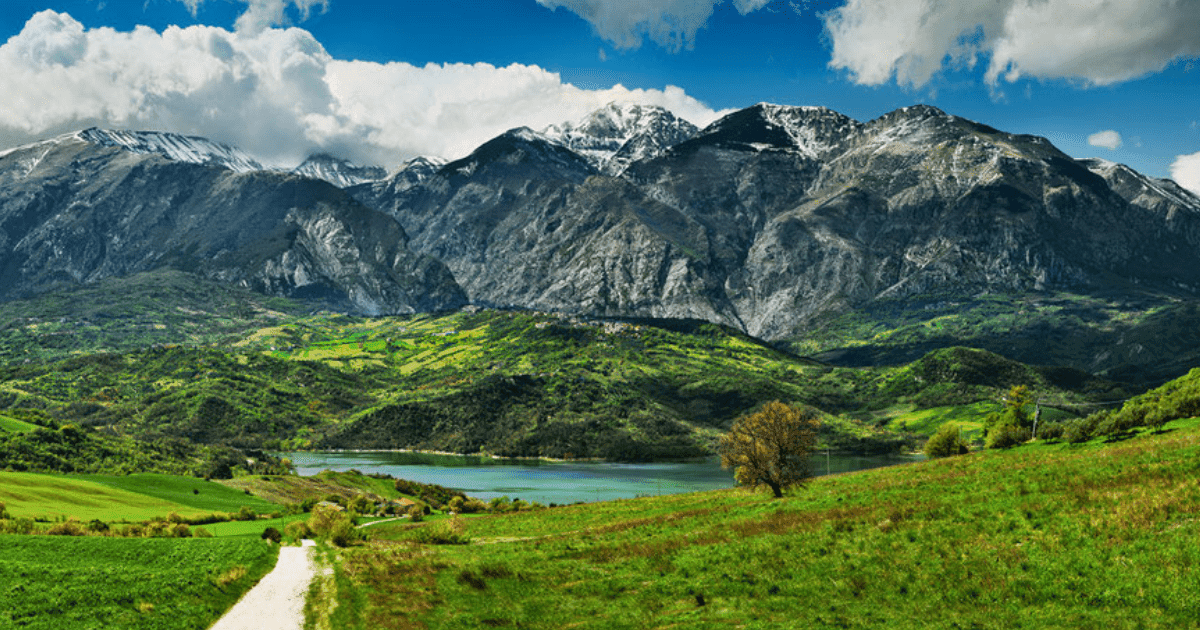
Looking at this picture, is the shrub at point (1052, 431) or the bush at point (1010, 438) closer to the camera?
Answer: the shrub at point (1052, 431)

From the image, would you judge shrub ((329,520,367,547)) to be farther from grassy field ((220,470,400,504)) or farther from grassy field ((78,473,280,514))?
grassy field ((220,470,400,504))

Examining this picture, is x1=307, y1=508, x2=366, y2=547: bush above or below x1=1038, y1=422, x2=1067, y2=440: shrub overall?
below

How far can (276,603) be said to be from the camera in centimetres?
3562

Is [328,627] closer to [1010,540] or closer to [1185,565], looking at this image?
[1010,540]

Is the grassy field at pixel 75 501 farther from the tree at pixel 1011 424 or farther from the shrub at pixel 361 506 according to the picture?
the tree at pixel 1011 424

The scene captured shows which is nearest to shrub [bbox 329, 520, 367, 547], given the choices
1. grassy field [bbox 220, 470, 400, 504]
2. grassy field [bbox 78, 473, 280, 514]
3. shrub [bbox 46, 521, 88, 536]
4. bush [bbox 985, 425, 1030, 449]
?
shrub [bbox 46, 521, 88, 536]

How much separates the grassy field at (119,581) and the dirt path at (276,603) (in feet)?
2.16

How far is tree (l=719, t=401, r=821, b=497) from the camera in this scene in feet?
244

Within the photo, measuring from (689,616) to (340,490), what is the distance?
131169 mm

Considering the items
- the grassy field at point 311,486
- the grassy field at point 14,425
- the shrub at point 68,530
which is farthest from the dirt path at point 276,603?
the grassy field at point 14,425

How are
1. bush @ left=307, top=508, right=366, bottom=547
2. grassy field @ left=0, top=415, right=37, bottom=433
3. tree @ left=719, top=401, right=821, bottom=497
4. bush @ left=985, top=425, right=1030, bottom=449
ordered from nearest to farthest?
bush @ left=307, top=508, right=366, bottom=547, tree @ left=719, top=401, right=821, bottom=497, bush @ left=985, top=425, right=1030, bottom=449, grassy field @ left=0, top=415, right=37, bottom=433

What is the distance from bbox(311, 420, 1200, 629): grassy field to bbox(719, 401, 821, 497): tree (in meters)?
23.1

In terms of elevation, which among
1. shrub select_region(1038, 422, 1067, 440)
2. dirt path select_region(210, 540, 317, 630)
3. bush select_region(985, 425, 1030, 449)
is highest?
shrub select_region(1038, 422, 1067, 440)

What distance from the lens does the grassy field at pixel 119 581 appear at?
1163 inches
